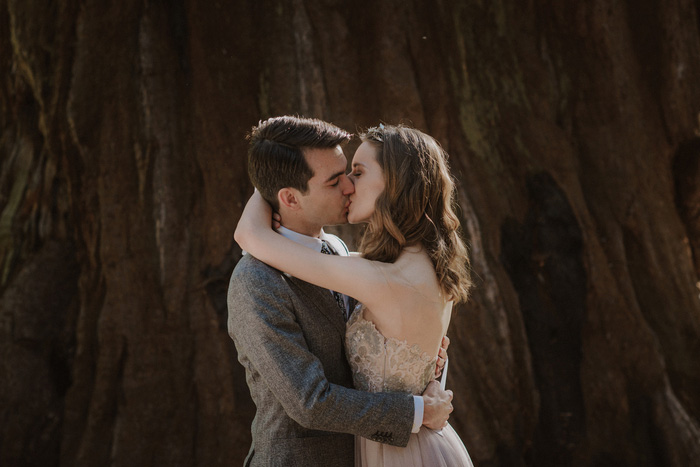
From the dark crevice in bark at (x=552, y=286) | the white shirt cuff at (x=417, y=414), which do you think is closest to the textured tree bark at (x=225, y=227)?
the dark crevice in bark at (x=552, y=286)

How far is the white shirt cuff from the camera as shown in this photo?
2179 mm

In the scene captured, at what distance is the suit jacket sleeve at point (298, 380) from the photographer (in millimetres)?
2020

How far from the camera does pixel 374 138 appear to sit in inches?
97.8

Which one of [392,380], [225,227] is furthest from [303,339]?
[225,227]

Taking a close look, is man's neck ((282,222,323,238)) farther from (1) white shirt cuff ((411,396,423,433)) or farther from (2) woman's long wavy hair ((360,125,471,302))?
(1) white shirt cuff ((411,396,423,433))

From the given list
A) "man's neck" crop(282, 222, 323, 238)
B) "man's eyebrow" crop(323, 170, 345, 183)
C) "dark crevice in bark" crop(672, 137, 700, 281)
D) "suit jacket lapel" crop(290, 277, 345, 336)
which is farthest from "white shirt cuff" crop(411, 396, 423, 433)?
"dark crevice in bark" crop(672, 137, 700, 281)

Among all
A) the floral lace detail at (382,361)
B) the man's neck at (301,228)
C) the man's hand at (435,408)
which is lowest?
the man's hand at (435,408)

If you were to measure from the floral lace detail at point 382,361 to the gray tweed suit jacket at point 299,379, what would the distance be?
85 mm

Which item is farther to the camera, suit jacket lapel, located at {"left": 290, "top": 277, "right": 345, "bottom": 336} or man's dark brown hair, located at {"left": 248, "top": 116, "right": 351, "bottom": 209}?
man's dark brown hair, located at {"left": 248, "top": 116, "right": 351, "bottom": 209}

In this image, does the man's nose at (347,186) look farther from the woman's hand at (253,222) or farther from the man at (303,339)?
the woman's hand at (253,222)

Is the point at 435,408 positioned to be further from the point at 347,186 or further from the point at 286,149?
the point at 286,149

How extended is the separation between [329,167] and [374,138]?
0.21m

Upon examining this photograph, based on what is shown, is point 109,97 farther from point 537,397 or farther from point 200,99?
point 537,397

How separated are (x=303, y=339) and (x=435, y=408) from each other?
553 millimetres
